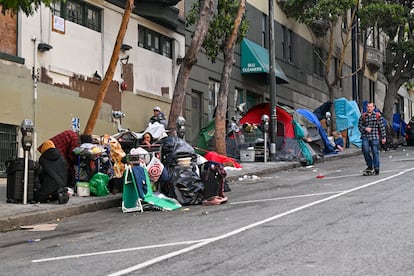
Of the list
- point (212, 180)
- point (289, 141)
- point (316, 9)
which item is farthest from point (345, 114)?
point (212, 180)

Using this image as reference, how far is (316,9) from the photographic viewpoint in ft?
92.0

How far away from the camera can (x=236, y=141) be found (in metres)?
22.5

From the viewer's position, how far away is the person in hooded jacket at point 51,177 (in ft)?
37.6

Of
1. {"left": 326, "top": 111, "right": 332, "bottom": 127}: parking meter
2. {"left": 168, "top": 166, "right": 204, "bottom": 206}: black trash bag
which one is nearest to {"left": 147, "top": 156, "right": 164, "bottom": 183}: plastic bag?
{"left": 168, "top": 166, "right": 204, "bottom": 206}: black trash bag

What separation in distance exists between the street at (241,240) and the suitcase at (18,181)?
3.66ft

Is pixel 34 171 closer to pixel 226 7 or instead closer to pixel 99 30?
pixel 99 30

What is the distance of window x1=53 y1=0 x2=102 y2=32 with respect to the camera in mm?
17016

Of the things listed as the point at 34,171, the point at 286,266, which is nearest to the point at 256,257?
the point at 286,266

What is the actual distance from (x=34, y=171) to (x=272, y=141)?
11788 millimetres

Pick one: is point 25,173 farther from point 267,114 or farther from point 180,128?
point 267,114

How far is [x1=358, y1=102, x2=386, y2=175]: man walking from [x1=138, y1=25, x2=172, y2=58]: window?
863 centimetres

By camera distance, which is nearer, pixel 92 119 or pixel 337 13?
pixel 92 119

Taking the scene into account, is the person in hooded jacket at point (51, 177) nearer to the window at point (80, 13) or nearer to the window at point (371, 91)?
the window at point (80, 13)

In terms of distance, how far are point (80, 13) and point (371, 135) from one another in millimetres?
8975
